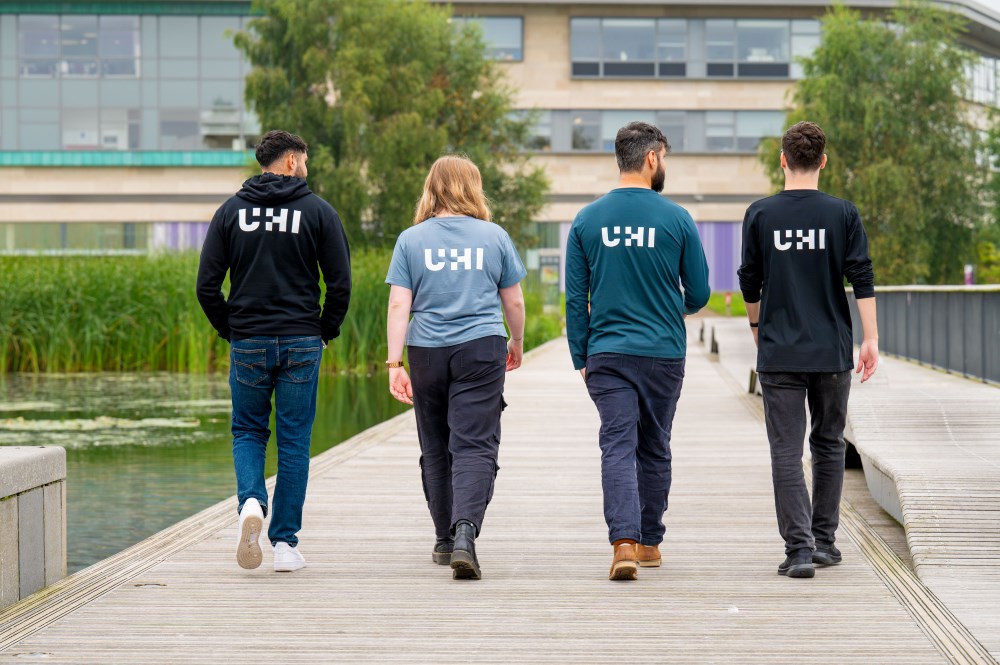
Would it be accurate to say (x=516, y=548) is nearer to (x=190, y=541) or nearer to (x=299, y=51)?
(x=190, y=541)

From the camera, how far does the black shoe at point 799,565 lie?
576 centimetres

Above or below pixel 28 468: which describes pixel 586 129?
above

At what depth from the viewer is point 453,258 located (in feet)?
19.5

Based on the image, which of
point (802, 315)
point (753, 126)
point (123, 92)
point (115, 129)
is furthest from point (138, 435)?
point (753, 126)

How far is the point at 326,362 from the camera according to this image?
878 inches

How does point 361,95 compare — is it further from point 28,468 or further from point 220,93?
point 28,468

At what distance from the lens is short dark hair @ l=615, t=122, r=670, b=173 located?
5.98 meters

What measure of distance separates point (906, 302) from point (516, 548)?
623 inches

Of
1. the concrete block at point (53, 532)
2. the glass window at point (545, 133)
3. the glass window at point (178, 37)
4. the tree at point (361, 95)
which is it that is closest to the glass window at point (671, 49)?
the glass window at point (545, 133)

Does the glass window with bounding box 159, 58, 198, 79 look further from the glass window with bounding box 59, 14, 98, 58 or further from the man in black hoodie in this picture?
the man in black hoodie

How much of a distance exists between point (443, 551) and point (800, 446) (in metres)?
1.64

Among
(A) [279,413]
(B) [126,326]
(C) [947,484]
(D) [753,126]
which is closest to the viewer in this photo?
(A) [279,413]

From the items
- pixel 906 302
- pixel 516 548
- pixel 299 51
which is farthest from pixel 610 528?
pixel 299 51

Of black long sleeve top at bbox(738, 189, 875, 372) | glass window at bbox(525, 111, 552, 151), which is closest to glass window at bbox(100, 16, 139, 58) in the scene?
glass window at bbox(525, 111, 552, 151)
